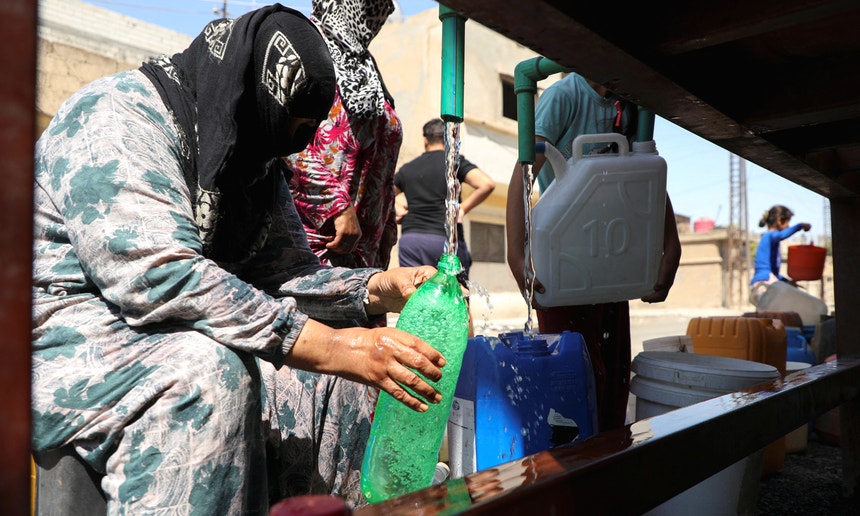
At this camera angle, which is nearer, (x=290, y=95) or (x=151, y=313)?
(x=151, y=313)

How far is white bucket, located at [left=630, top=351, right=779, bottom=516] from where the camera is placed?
5.82ft

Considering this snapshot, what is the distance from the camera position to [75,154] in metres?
1.22

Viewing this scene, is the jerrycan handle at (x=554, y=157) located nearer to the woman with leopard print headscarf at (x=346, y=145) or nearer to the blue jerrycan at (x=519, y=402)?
the blue jerrycan at (x=519, y=402)

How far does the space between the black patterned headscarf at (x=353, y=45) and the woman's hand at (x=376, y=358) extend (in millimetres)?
1335

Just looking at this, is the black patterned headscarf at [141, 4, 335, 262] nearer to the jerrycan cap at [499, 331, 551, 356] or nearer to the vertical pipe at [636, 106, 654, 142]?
the jerrycan cap at [499, 331, 551, 356]

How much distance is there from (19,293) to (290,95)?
115 cm

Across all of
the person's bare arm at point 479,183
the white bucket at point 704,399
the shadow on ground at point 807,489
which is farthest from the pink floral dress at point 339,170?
the shadow on ground at point 807,489

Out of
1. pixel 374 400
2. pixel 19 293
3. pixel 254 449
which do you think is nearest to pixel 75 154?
pixel 254 449

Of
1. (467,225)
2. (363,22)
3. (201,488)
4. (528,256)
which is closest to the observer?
(201,488)

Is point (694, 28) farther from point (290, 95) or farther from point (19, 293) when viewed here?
point (19, 293)

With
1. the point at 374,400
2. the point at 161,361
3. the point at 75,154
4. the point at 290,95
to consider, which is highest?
the point at 290,95

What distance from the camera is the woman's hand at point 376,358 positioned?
1.12 meters

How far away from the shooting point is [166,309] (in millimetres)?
1154

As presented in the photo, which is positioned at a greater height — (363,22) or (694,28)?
(363,22)
